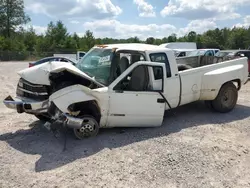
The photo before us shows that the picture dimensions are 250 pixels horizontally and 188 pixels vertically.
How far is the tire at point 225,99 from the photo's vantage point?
764 centimetres

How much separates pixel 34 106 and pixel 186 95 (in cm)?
368

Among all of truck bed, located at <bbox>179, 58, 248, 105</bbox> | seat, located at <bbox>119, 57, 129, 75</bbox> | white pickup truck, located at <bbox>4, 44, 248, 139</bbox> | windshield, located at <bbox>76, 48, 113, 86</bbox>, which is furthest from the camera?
truck bed, located at <bbox>179, 58, 248, 105</bbox>

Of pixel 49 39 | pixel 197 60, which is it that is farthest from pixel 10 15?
pixel 197 60

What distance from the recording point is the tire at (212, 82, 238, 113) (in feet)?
25.1

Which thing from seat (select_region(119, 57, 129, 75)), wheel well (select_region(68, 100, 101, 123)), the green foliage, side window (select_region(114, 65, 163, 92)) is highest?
the green foliage

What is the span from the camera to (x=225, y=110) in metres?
7.76

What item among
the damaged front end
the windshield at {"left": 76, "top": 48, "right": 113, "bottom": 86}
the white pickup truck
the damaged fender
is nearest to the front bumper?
the white pickup truck

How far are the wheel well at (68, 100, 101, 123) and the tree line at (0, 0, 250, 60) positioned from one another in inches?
1759

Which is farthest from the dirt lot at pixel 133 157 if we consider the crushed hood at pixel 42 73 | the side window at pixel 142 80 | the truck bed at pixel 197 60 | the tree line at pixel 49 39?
the tree line at pixel 49 39

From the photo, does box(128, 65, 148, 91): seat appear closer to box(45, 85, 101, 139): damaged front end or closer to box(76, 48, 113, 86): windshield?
box(76, 48, 113, 86): windshield

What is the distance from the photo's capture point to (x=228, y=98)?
7.82 m

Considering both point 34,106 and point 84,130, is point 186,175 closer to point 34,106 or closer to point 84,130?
point 84,130

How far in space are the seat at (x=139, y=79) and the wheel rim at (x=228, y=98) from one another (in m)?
2.82

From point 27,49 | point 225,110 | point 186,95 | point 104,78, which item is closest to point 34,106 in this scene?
point 104,78
